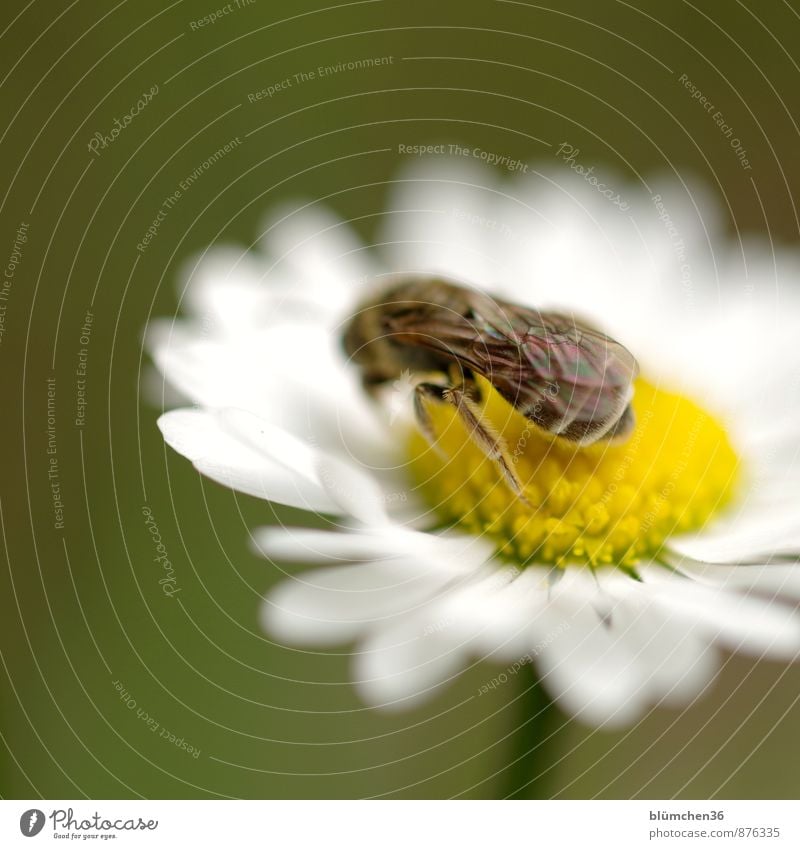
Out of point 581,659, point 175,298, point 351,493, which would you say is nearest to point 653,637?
point 581,659

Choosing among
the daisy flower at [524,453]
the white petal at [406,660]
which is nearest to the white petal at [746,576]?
the daisy flower at [524,453]

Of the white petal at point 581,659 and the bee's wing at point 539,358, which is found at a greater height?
the bee's wing at point 539,358

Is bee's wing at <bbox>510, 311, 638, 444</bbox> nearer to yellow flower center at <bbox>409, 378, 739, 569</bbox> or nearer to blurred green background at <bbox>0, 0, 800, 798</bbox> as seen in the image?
yellow flower center at <bbox>409, 378, 739, 569</bbox>

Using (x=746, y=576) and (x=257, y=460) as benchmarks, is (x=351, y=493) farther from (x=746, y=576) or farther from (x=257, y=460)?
(x=746, y=576)

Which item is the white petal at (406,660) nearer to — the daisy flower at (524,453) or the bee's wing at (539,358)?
the daisy flower at (524,453)

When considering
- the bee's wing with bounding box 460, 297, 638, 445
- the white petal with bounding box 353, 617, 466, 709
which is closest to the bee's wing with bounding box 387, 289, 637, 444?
the bee's wing with bounding box 460, 297, 638, 445

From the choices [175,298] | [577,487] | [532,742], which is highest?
[175,298]

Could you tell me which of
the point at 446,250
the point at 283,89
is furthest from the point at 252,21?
the point at 446,250
